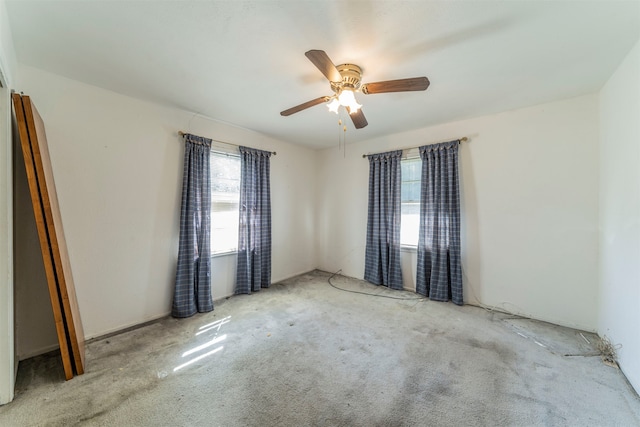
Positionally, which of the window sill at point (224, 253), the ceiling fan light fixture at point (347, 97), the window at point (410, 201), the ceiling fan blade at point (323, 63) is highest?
the ceiling fan blade at point (323, 63)

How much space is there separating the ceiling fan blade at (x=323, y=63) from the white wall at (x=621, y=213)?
2.13 metres

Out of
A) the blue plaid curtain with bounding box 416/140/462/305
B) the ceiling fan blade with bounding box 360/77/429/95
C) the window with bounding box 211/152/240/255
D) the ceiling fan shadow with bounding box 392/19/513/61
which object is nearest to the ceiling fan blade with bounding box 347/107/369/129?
the ceiling fan blade with bounding box 360/77/429/95

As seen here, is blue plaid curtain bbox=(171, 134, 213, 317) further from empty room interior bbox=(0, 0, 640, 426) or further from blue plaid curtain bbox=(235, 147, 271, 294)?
blue plaid curtain bbox=(235, 147, 271, 294)

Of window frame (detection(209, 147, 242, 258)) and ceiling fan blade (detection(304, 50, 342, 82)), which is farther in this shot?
window frame (detection(209, 147, 242, 258))

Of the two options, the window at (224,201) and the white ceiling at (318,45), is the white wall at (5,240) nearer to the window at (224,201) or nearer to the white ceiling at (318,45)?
the white ceiling at (318,45)

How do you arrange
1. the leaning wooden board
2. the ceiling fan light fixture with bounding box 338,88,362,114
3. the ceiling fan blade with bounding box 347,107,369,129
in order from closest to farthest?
the leaning wooden board → the ceiling fan light fixture with bounding box 338,88,362,114 → the ceiling fan blade with bounding box 347,107,369,129

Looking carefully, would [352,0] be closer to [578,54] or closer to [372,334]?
[578,54]

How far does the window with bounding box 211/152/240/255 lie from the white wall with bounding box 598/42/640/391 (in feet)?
12.7

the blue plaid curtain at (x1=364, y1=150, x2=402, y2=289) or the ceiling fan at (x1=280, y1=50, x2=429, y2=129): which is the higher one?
the ceiling fan at (x1=280, y1=50, x2=429, y2=129)

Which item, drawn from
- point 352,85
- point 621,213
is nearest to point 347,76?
point 352,85

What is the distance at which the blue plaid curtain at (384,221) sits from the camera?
3684 millimetres

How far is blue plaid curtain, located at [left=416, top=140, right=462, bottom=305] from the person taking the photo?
3.14 m

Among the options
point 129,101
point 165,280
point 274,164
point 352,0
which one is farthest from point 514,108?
point 165,280

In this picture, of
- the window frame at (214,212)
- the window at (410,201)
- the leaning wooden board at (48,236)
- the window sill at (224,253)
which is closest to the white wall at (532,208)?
the window at (410,201)
